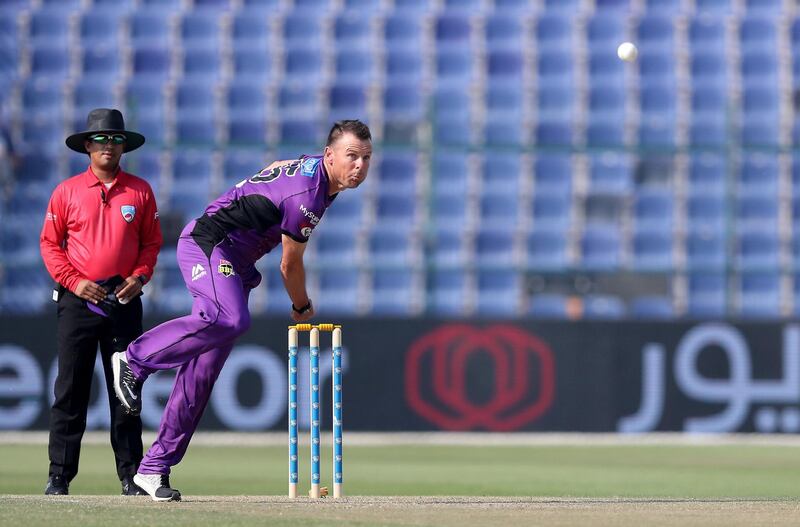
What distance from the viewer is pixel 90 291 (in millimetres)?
7031

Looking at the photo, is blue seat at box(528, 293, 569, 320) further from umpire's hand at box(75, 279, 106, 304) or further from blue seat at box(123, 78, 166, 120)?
umpire's hand at box(75, 279, 106, 304)

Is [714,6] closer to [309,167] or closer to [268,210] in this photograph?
[309,167]

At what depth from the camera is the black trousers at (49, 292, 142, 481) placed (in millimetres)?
7145

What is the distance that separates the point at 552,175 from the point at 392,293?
260cm

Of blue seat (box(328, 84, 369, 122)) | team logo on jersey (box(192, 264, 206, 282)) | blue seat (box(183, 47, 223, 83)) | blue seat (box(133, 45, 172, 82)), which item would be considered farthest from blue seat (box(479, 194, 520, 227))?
team logo on jersey (box(192, 264, 206, 282))

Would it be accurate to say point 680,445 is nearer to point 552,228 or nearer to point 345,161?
point 552,228

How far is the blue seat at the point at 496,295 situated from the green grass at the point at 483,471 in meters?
2.89

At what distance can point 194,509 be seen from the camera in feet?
20.3

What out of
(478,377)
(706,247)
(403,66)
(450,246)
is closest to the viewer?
(478,377)

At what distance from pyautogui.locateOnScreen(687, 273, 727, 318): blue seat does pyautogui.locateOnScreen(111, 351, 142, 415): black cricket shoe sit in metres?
9.39

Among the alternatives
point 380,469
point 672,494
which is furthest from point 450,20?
point 672,494

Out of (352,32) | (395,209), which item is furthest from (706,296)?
(352,32)

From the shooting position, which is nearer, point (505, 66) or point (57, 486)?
point (57, 486)

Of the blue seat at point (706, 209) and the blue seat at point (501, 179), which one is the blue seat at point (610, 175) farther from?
the blue seat at point (501, 179)
